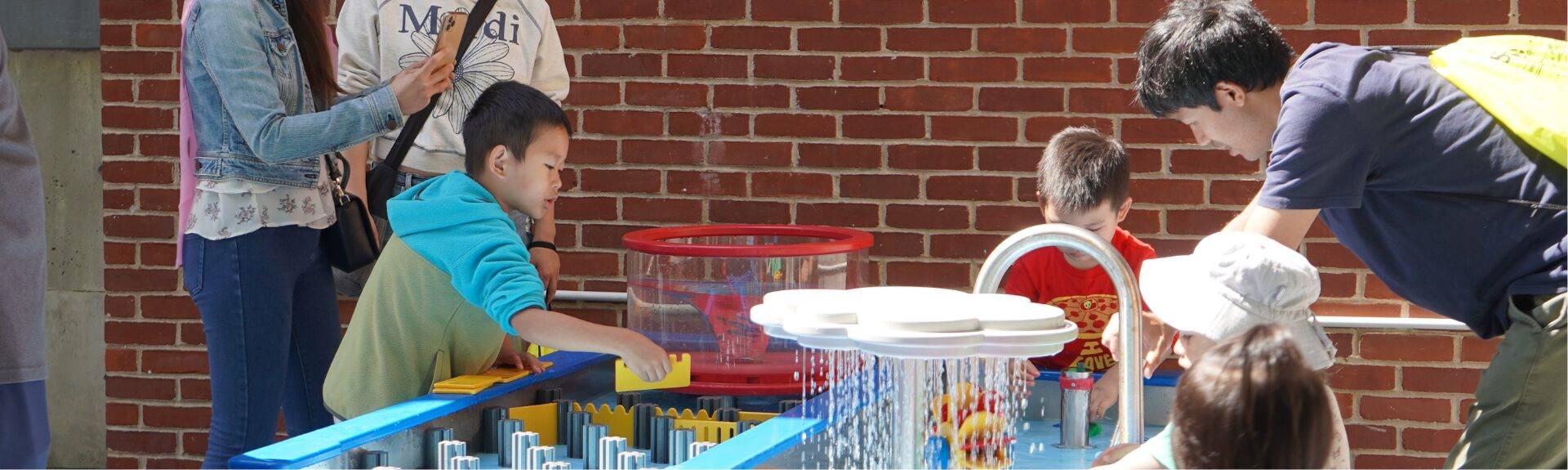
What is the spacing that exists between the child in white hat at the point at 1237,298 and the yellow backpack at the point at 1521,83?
0.39m

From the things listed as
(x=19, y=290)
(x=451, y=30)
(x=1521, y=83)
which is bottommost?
(x=19, y=290)

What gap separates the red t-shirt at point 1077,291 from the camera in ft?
9.58

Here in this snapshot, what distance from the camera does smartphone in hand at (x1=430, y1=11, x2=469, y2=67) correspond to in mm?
2963

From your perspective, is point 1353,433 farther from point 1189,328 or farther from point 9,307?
point 9,307

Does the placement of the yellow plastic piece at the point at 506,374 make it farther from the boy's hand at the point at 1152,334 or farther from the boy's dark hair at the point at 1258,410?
the boy's dark hair at the point at 1258,410

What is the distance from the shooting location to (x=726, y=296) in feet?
8.96

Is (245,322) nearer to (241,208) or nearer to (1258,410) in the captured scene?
(241,208)

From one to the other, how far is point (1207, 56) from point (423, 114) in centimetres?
173

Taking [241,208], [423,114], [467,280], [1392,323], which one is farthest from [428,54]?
[1392,323]

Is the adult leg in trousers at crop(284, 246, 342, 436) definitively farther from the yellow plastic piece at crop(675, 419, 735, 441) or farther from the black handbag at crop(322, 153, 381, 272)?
the yellow plastic piece at crop(675, 419, 735, 441)

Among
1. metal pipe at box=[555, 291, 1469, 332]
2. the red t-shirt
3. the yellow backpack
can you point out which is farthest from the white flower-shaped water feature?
metal pipe at box=[555, 291, 1469, 332]

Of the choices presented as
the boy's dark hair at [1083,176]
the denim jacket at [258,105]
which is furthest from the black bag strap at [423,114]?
the boy's dark hair at [1083,176]

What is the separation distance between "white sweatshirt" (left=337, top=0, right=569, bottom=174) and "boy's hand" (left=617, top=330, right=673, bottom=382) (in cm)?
113

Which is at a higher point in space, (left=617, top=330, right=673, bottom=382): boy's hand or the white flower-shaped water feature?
the white flower-shaped water feature
